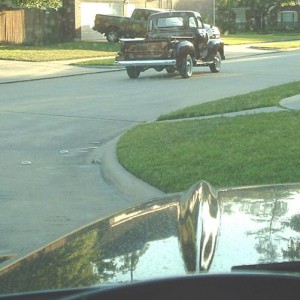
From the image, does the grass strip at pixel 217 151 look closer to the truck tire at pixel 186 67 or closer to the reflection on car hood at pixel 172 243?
the reflection on car hood at pixel 172 243

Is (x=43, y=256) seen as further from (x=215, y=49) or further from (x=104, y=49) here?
(x=104, y=49)

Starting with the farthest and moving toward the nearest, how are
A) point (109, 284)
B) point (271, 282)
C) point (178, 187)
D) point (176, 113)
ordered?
point (176, 113) < point (178, 187) < point (109, 284) < point (271, 282)

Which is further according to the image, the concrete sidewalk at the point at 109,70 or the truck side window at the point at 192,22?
the truck side window at the point at 192,22

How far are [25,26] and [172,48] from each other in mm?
19232

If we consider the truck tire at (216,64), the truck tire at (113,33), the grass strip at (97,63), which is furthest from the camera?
the truck tire at (113,33)

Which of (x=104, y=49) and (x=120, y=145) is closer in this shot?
(x=120, y=145)

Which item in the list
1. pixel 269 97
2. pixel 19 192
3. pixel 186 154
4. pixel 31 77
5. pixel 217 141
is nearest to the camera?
pixel 19 192

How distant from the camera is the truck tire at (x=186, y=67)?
26614 millimetres

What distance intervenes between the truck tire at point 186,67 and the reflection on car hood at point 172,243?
23.1 metres

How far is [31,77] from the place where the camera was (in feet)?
92.6

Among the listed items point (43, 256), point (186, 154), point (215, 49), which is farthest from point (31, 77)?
point (43, 256)

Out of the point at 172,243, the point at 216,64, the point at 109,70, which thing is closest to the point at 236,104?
the point at 216,64

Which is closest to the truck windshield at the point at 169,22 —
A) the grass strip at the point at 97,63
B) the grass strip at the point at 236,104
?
the grass strip at the point at 97,63

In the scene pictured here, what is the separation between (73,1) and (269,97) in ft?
100
